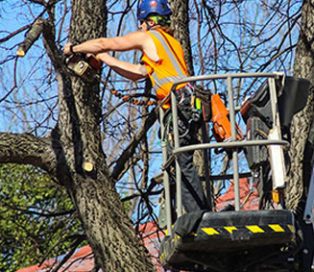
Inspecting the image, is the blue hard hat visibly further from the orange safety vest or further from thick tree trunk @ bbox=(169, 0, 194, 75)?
thick tree trunk @ bbox=(169, 0, 194, 75)

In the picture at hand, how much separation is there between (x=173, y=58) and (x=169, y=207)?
3.73ft

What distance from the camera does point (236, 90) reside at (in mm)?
12070

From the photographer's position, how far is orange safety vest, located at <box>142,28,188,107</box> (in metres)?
7.25

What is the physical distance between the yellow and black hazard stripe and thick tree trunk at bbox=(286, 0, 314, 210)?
7.28ft

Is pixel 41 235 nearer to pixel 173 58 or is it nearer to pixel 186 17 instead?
pixel 186 17

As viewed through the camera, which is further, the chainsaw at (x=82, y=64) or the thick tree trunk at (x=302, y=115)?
the thick tree trunk at (x=302, y=115)

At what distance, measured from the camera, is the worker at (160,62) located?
7059 mm

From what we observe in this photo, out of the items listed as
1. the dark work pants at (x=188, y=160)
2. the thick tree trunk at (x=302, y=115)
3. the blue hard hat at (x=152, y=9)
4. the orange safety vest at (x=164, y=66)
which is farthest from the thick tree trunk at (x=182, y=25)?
Result: the dark work pants at (x=188, y=160)

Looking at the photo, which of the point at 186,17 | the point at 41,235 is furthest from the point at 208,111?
the point at 41,235

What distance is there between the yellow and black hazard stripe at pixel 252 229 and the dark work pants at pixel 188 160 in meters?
0.56

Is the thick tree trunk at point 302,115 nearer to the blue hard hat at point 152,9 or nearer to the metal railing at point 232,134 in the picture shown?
the metal railing at point 232,134

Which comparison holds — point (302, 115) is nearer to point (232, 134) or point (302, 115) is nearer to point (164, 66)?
point (164, 66)

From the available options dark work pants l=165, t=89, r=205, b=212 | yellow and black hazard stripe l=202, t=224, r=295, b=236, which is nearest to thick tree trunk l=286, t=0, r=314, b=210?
dark work pants l=165, t=89, r=205, b=212

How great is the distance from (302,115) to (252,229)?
3.43 meters
